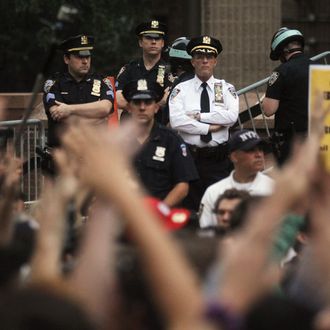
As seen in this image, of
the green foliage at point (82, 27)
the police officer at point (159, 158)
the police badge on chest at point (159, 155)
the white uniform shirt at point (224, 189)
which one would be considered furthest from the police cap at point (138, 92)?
the green foliage at point (82, 27)

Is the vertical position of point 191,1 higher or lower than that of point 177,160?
higher

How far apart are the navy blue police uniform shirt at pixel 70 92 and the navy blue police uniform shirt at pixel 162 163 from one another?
1.60 metres

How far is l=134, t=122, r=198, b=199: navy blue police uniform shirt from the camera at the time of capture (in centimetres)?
945

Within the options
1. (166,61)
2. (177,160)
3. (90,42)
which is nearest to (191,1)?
(166,61)

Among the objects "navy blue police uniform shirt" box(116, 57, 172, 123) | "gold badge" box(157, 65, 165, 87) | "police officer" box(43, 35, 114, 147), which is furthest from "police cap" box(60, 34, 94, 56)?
"gold badge" box(157, 65, 165, 87)

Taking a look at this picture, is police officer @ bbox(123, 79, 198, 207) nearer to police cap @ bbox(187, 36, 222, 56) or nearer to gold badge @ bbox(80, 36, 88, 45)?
police cap @ bbox(187, 36, 222, 56)

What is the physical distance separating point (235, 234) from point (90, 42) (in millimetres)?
6255

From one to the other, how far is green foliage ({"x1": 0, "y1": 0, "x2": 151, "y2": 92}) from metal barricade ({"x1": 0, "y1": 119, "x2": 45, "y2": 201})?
641 centimetres

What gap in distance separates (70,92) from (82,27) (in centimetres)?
903

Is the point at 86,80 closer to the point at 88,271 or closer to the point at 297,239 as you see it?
the point at 297,239

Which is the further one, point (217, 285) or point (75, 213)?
point (75, 213)

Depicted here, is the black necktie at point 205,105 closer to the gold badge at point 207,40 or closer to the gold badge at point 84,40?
the gold badge at point 207,40

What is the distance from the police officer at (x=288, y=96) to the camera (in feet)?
35.9

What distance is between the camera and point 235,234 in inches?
210
